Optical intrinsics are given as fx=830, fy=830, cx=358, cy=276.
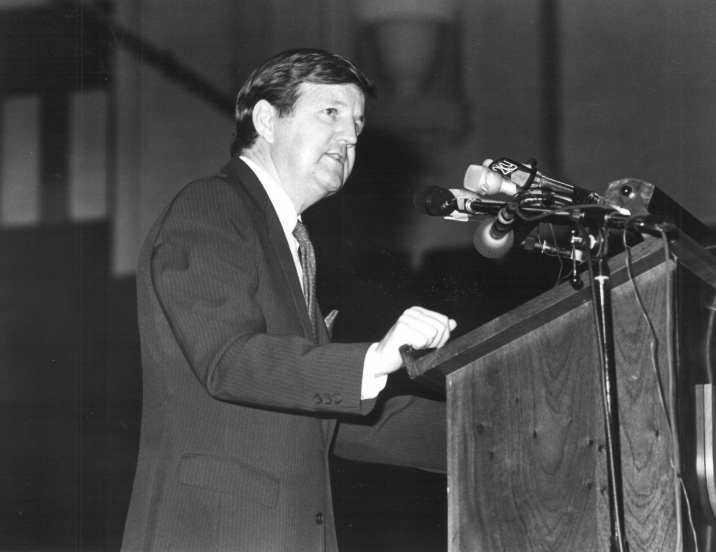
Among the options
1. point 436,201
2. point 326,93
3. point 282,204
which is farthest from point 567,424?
point 326,93

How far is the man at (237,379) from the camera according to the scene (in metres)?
1.38

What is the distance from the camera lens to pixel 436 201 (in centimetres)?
142

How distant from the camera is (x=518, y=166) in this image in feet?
4.72

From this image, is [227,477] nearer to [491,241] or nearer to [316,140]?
[491,241]

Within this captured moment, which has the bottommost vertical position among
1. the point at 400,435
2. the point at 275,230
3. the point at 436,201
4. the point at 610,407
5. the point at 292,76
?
the point at 400,435

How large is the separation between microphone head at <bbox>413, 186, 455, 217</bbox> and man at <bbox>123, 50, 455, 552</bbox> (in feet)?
0.67

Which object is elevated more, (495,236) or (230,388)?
(495,236)

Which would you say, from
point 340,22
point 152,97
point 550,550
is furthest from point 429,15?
point 550,550

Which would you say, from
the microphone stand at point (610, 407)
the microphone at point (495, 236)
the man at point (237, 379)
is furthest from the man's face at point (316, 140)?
the microphone stand at point (610, 407)

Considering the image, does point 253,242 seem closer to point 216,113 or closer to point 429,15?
point 216,113

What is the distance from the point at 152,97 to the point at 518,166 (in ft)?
7.35

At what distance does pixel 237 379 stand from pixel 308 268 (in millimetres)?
563

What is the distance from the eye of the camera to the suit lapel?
1695mm

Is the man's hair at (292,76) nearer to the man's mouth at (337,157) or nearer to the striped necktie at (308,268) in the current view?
the man's mouth at (337,157)
